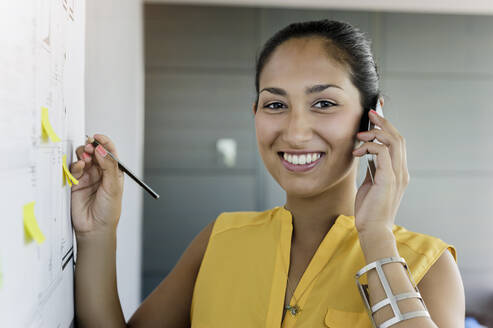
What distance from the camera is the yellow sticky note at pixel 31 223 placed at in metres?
0.66

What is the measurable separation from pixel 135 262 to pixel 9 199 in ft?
7.97

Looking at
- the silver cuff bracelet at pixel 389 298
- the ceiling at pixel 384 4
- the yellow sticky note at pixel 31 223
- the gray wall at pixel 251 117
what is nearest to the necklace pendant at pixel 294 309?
the silver cuff bracelet at pixel 389 298

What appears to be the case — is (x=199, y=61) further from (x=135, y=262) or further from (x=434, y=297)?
(x=434, y=297)

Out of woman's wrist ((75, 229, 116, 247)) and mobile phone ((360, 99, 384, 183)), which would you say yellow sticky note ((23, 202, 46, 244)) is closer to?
woman's wrist ((75, 229, 116, 247))

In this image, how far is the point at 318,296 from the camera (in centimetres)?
106

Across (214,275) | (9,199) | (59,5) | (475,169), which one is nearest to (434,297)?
(214,275)

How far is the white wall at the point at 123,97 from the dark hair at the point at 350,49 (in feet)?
3.64

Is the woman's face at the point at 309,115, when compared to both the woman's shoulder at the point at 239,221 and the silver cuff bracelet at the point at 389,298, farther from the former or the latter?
the silver cuff bracelet at the point at 389,298

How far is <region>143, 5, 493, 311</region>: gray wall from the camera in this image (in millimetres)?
3135

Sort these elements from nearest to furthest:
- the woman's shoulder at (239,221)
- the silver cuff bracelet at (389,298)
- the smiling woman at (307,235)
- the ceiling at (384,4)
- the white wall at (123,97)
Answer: the silver cuff bracelet at (389,298) < the smiling woman at (307,235) < the woman's shoulder at (239,221) < the white wall at (123,97) < the ceiling at (384,4)

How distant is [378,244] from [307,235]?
0.28 meters

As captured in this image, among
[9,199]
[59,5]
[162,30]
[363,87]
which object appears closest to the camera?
[9,199]

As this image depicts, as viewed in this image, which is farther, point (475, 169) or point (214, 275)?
point (475, 169)

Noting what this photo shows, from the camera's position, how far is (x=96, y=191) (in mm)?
1048
